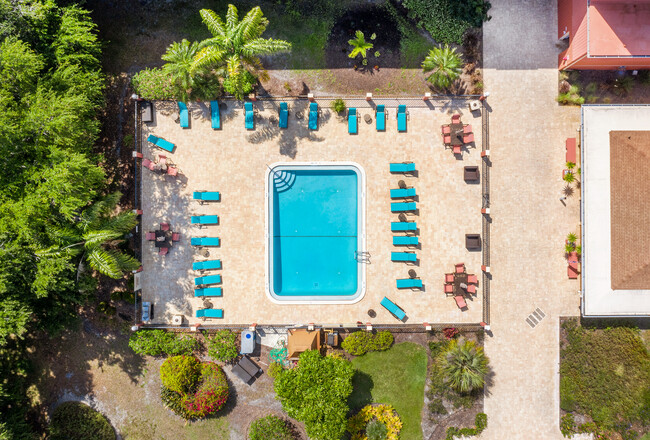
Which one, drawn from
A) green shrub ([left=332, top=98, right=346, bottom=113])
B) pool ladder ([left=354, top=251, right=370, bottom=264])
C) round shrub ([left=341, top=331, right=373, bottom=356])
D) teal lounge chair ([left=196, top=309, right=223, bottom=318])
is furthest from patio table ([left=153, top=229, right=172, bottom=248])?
green shrub ([left=332, top=98, right=346, bottom=113])

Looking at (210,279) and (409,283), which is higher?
(210,279)

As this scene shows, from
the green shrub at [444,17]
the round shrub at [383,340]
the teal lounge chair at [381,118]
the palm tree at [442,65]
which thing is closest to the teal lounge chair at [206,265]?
the round shrub at [383,340]

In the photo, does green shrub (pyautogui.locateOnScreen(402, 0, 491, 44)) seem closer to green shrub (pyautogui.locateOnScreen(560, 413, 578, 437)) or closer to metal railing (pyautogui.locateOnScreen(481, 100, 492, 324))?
metal railing (pyautogui.locateOnScreen(481, 100, 492, 324))

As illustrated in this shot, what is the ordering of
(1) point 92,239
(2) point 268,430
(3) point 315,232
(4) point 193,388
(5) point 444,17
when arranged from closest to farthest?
(1) point 92,239 < (2) point 268,430 < (4) point 193,388 < (5) point 444,17 < (3) point 315,232

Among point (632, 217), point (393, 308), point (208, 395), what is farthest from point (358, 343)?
point (632, 217)

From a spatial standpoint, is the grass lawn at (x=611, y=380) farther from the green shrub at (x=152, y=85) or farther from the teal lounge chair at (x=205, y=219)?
the green shrub at (x=152, y=85)

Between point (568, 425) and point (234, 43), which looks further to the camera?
point (568, 425)

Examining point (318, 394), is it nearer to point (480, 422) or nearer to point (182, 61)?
point (480, 422)
